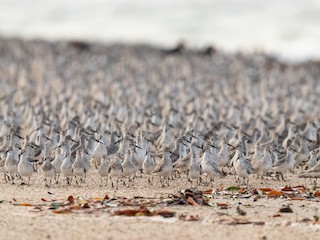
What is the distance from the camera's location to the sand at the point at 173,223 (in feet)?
43.9

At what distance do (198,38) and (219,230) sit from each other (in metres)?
56.4

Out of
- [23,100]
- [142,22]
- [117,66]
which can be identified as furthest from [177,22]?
[23,100]

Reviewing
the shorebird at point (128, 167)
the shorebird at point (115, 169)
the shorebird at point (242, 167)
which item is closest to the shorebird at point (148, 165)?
the shorebird at point (128, 167)

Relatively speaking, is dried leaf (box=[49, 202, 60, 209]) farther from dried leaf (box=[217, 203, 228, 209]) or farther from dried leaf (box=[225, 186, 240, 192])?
dried leaf (box=[225, 186, 240, 192])

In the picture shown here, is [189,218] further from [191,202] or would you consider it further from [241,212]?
[191,202]

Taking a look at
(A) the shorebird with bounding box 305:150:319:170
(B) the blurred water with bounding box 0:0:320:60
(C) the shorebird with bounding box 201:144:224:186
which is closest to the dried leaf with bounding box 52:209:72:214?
(C) the shorebird with bounding box 201:144:224:186

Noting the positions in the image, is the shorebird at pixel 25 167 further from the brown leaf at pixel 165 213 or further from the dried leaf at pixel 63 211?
the brown leaf at pixel 165 213

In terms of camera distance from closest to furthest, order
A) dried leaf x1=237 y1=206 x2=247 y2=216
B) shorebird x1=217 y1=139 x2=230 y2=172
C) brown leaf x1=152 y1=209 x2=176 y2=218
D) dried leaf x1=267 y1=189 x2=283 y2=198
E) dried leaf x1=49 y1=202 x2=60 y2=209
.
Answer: brown leaf x1=152 y1=209 x2=176 y2=218, dried leaf x1=237 y1=206 x2=247 y2=216, dried leaf x1=49 y1=202 x2=60 y2=209, dried leaf x1=267 y1=189 x2=283 y2=198, shorebird x1=217 y1=139 x2=230 y2=172

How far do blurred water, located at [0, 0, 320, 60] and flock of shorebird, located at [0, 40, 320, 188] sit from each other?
18.3 metres

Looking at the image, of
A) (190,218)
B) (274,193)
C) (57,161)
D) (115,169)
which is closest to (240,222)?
(190,218)

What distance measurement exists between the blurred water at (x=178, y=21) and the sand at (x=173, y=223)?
46.7 m

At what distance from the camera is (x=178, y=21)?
75.6 meters

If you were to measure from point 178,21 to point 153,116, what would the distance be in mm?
50184

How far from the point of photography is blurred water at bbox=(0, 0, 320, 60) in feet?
220
